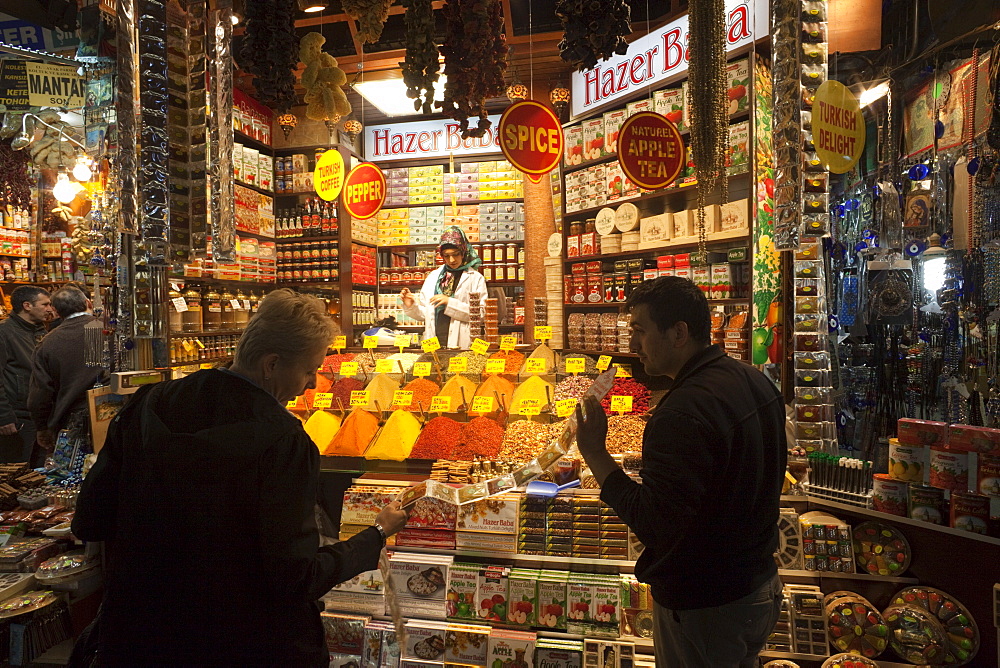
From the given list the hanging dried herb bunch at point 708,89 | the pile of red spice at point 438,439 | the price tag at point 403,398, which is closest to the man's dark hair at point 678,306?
the hanging dried herb bunch at point 708,89

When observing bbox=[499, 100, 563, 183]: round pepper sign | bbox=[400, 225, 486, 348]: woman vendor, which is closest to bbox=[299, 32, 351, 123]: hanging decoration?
bbox=[499, 100, 563, 183]: round pepper sign

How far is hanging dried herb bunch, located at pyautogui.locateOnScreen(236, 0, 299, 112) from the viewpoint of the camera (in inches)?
105

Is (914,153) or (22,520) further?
(914,153)

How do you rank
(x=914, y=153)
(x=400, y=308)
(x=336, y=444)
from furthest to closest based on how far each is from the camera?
(x=400, y=308)
(x=914, y=153)
(x=336, y=444)

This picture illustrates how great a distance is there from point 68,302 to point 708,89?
4.27 metres

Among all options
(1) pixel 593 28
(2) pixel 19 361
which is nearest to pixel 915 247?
(1) pixel 593 28

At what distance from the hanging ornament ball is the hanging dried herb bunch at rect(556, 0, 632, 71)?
2.71 m

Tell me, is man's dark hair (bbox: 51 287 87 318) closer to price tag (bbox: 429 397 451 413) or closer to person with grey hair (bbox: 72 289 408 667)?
price tag (bbox: 429 397 451 413)

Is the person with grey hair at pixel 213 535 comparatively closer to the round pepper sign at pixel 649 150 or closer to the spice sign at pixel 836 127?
the spice sign at pixel 836 127

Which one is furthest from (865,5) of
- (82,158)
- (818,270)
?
(82,158)

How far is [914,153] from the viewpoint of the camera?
4.11 meters

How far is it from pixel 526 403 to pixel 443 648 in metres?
1.34

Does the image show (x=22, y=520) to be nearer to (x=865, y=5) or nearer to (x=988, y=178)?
(x=988, y=178)

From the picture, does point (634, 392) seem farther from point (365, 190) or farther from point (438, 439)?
point (365, 190)
